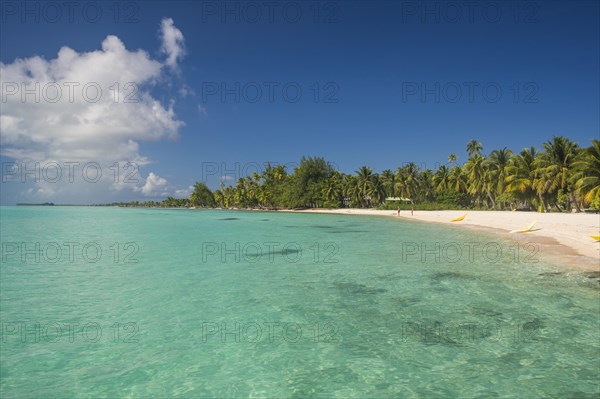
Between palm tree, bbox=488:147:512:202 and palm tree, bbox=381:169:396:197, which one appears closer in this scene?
palm tree, bbox=488:147:512:202

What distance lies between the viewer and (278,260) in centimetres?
1938

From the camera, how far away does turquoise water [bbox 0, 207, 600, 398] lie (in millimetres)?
5980

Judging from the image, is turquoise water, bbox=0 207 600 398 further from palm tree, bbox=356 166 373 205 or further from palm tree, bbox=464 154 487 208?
palm tree, bbox=356 166 373 205

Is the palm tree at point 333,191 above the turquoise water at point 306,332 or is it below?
above

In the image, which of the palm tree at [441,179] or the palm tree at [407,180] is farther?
the palm tree at [407,180]

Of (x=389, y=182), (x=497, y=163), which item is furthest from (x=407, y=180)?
(x=497, y=163)

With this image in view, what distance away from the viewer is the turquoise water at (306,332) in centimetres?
598

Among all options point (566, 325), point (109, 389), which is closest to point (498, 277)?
point (566, 325)

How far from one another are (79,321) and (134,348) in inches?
119

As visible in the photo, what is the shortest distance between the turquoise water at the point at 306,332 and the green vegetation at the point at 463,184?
109 feet

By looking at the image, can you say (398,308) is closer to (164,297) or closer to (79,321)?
(164,297)

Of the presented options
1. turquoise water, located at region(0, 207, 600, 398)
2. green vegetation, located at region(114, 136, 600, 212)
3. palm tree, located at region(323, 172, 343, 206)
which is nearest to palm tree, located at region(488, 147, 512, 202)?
green vegetation, located at region(114, 136, 600, 212)

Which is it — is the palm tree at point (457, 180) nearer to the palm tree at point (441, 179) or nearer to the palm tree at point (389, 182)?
the palm tree at point (441, 179)

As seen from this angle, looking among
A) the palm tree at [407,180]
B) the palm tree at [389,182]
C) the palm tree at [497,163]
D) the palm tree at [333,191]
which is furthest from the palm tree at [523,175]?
the palm tree at [333,191]
